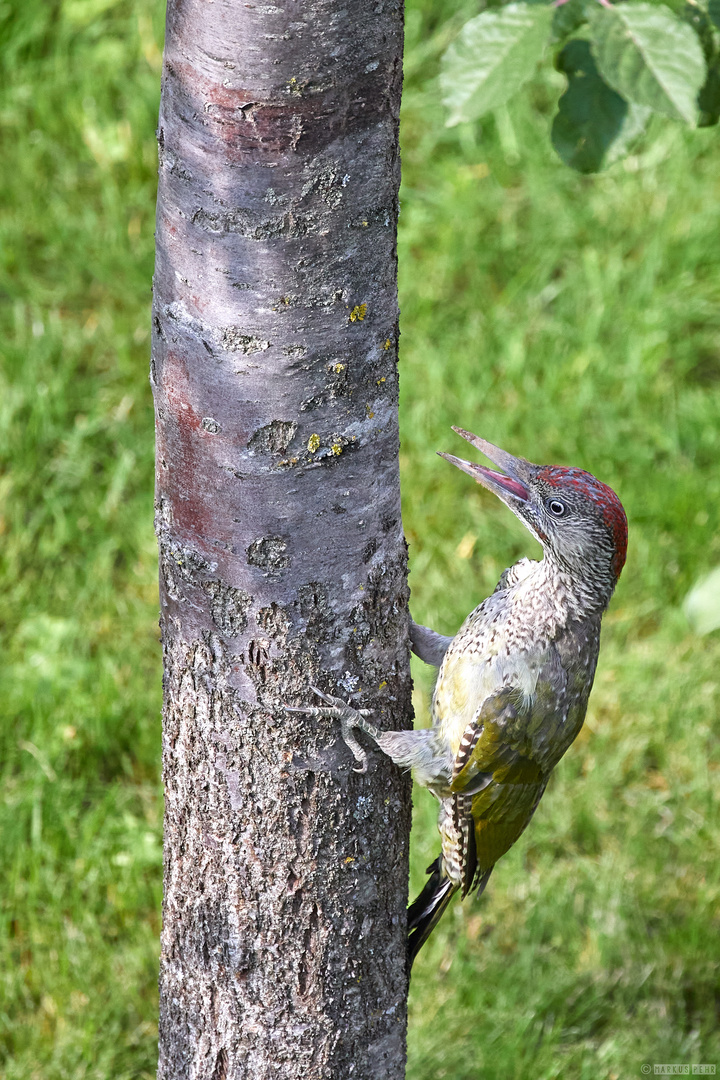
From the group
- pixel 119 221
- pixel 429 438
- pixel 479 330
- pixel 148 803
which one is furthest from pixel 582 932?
pixel 119 221

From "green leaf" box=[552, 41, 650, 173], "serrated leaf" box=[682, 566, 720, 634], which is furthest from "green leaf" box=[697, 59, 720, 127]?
"serrated leaf" box=[682, 566, 720, 634]

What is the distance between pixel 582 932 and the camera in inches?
151

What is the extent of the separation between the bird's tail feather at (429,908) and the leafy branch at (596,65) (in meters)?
1.87

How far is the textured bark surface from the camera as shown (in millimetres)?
1845

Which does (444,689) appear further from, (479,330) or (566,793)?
(479,330)

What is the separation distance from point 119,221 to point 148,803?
9.19 feet

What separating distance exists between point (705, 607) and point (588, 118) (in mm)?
1318

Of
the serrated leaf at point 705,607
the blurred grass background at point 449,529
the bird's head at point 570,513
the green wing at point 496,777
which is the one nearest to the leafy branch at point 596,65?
the bird's head at point 570,513

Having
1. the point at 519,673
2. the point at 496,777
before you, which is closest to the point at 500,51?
the point at 519,673

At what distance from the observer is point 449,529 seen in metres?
4.90

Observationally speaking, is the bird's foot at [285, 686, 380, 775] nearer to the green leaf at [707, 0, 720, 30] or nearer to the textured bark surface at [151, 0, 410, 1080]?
the textured bark surface at [151, 0, 410, 1080]

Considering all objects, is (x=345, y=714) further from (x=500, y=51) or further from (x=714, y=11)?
(x=714, y=11)

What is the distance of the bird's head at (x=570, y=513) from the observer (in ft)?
9.55

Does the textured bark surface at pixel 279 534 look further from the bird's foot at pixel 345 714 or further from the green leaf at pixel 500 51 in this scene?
the green leaf at pixel 500 51
